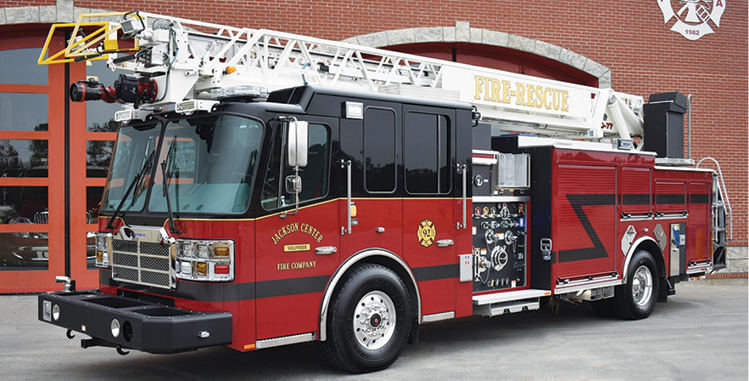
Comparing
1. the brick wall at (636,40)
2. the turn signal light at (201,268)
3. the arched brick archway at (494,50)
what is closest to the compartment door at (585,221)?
the turn signal light at (201,268)

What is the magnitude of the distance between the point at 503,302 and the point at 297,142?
3.46m

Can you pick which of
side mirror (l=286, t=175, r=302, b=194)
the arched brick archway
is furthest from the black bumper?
the arched brick archway

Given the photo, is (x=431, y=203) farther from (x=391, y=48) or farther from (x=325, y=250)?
(x=391, y=48)

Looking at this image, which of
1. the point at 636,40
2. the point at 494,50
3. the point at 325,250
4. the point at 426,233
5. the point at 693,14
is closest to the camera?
the point at 325,250

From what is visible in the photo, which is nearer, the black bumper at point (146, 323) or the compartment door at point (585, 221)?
the black bumper at point (146, 323)

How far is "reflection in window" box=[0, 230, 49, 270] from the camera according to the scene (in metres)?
12.2

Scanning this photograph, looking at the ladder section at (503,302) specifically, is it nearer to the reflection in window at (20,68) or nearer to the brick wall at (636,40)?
the brick wall at (636,40)

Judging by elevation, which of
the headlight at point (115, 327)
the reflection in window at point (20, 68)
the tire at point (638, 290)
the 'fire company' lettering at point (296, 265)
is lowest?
the tire at point (638, 290)

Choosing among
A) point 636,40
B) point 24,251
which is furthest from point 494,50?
point 24,251

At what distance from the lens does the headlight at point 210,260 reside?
236 inches

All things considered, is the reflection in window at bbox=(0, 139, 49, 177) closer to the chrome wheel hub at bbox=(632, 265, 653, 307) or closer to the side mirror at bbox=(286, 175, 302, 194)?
the side mirror at bbox=(286, 175, 302, 194)

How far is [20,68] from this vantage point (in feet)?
40.5

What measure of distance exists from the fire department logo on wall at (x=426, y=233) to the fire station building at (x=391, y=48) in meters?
5.93

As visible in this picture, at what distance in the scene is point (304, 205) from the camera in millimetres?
6504
